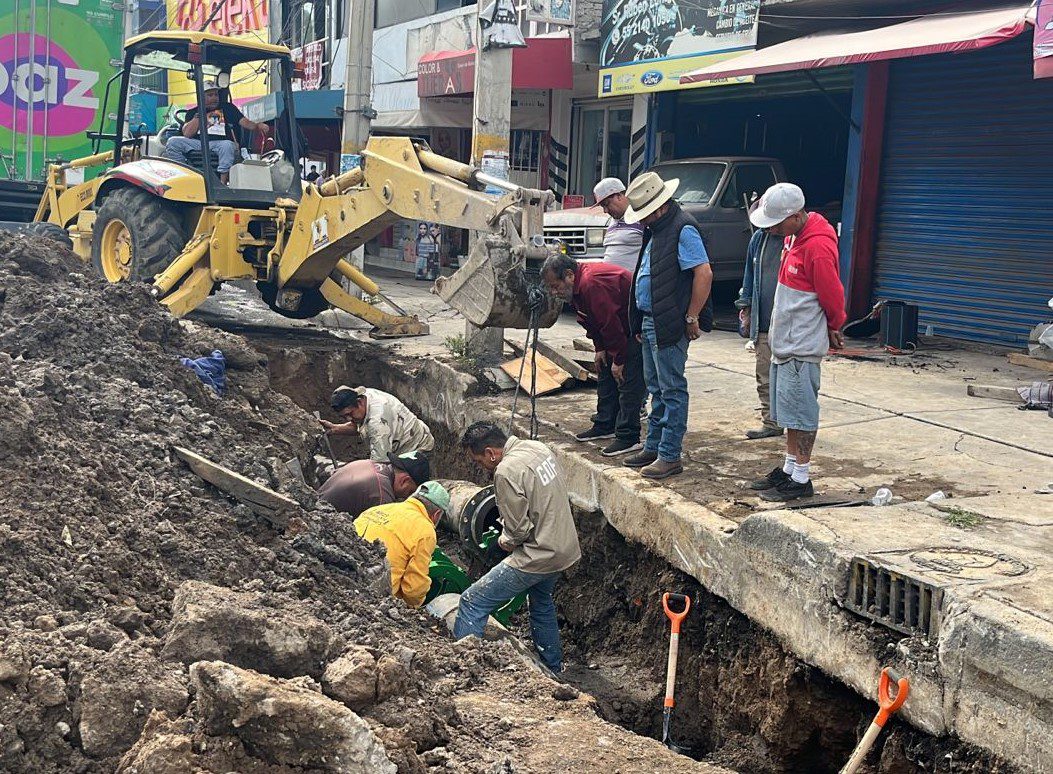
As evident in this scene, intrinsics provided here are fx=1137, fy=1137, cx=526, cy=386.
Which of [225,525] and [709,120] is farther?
[709,120]

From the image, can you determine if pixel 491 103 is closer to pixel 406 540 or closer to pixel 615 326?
pixel 615 326

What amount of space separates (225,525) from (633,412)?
2.97 metres

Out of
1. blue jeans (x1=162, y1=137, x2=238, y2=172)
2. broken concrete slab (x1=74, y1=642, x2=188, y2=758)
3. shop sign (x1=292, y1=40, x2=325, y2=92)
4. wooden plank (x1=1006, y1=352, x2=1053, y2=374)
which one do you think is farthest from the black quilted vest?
shop sign (x1=292, y1=40, x2=325, y2=92)

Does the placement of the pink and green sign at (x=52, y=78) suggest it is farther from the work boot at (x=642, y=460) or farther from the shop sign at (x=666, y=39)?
the work boot at (x=642, y=460)

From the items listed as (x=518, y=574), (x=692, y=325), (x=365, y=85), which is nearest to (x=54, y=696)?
(x=518, y=574)

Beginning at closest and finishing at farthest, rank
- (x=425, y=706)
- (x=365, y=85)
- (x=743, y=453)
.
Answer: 1. (x=425, y=706)
2. (x=743, y=453)
3. (x=365, y=85)

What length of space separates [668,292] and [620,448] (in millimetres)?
1362

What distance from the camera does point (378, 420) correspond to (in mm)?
8477

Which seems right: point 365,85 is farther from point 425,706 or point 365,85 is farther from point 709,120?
point 425,706

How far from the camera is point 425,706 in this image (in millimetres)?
4320

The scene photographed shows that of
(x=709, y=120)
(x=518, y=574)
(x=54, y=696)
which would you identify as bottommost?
(x=518, y=574)

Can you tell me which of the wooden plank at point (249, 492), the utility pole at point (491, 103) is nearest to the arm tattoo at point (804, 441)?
the wooden plank at point (249, 492)

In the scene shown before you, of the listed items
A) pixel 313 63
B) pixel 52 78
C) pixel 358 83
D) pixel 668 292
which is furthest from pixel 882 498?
pixel 313 63

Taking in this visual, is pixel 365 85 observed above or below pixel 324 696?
above
